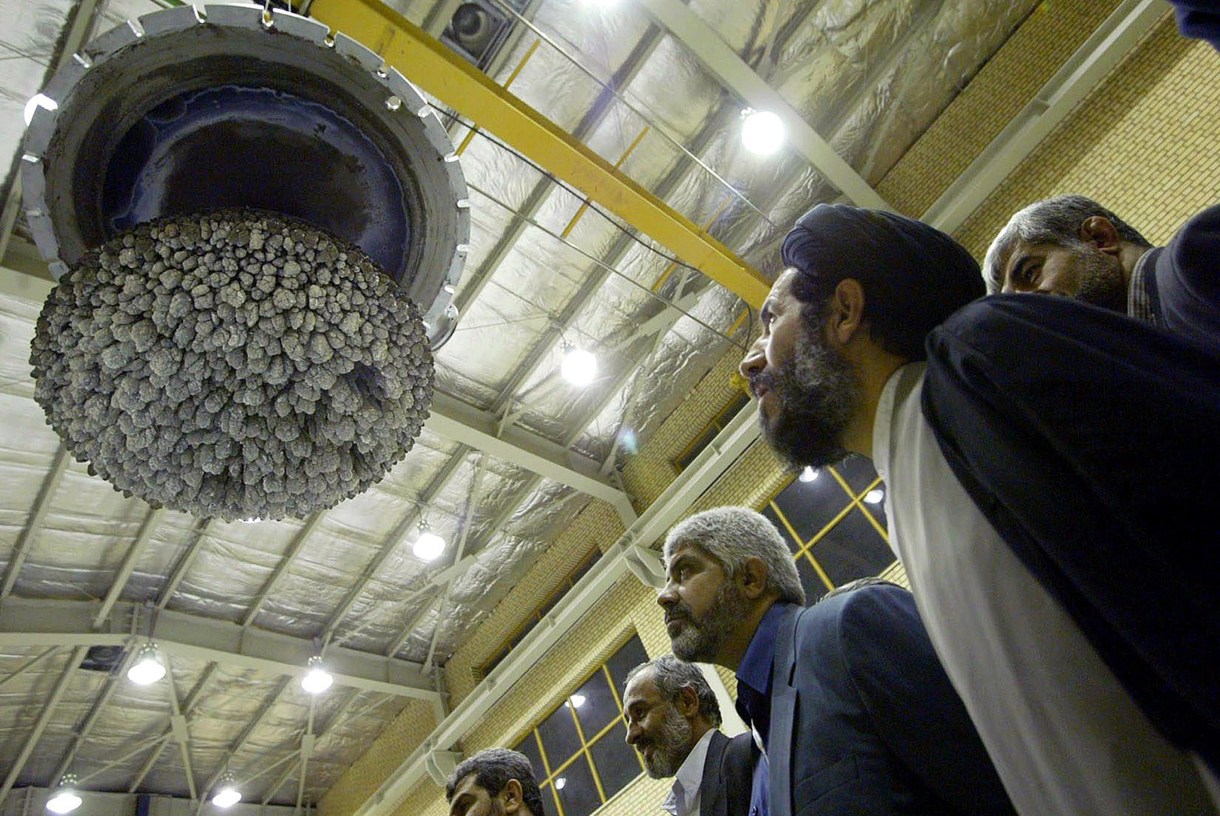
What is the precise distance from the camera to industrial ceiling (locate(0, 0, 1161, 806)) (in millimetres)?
6508

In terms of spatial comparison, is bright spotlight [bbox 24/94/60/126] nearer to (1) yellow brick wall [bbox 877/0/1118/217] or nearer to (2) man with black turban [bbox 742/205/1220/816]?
(2) man with black turban [bbox 742/205/1220/816]

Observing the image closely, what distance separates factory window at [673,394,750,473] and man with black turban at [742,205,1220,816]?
7.80m

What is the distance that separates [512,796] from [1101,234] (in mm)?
3121

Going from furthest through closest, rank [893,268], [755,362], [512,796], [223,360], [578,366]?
[578,366] < [512,796] < [223,360] < [755,362] < [893,268]

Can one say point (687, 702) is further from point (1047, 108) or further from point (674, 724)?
point (1047, 108)

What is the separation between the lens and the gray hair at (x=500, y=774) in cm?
310

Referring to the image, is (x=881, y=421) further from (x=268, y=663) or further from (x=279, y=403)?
(x=268, y=663)

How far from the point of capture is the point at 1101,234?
230 cm

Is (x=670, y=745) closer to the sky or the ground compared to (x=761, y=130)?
closer to the ground

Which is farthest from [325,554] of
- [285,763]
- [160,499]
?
[160,499]

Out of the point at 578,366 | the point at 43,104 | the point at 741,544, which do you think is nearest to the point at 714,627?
the point at 741,544

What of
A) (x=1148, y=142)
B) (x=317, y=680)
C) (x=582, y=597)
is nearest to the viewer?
(x=1148, y=142)

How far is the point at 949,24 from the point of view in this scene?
285 inches

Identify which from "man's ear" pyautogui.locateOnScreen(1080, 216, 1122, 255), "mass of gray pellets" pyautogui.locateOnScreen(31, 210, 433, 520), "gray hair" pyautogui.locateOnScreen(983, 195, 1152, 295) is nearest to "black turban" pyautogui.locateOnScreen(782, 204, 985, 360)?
"gray hair" pyautogui.locateOnScreen(983, 195, 1152, 295)
